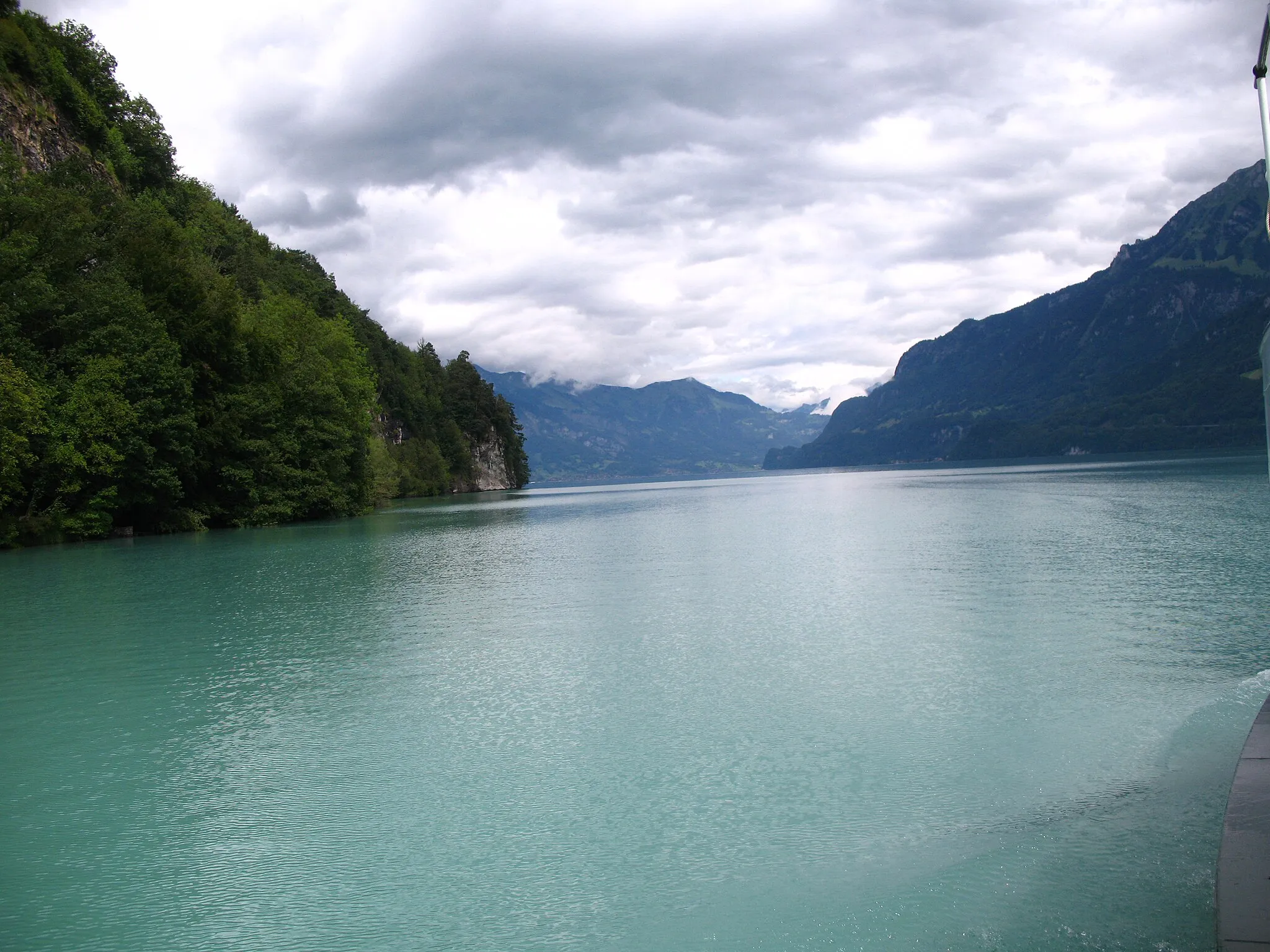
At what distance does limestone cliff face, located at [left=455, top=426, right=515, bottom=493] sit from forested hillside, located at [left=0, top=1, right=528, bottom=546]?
7717 cm

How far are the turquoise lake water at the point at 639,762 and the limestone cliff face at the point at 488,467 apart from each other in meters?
141

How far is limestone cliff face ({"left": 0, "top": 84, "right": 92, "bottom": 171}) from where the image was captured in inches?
2175

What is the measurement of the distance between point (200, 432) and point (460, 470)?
334 ft

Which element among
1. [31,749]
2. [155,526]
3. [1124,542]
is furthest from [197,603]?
[155,526]

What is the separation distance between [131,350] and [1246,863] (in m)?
56.6

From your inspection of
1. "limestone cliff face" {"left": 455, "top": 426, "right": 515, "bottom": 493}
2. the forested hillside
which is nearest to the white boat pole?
the forested hillside

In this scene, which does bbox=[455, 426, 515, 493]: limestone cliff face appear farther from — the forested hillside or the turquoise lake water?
the turquoise lake water

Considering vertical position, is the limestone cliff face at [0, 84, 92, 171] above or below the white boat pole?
above

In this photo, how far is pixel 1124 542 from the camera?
108 feet

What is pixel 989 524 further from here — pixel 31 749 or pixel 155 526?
pixel 155 526

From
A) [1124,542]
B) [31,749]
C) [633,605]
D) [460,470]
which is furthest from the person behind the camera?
[460,470]

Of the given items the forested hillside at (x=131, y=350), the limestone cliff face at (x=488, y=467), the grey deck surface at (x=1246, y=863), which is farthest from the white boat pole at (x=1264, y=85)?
the limestone cliff face at (x=488, y=467)

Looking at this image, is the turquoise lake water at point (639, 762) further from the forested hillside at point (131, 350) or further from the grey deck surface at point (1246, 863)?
the forested hillside at point (131, 350)

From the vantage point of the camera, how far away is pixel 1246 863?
6480 mm
